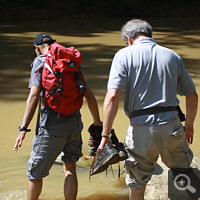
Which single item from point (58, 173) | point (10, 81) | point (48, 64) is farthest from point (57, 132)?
point (10, 81)

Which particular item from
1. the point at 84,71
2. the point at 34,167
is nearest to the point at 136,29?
the point at 34,167

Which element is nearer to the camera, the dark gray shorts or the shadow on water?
the dark gray shorts

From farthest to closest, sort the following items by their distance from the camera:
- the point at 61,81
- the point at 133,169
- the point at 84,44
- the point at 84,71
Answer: the point at 84,44 < the point at 84,71 < the point at 61,81 < the point at 133,169

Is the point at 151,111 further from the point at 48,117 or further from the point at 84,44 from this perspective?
the point at 84,44

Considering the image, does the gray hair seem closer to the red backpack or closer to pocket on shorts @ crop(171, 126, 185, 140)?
the red backpack

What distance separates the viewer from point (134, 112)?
8.09 feet

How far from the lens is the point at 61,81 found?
8.68ft

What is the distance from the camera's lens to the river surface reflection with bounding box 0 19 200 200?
3.60 m

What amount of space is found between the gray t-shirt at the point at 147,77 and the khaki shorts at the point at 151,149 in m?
0.07

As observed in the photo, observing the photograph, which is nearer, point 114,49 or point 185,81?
point 185,81

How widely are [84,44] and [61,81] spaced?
921 centimetres

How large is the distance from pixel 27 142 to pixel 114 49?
6.65 metres

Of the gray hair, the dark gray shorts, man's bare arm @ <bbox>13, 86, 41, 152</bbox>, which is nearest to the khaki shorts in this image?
the dark gray shorts

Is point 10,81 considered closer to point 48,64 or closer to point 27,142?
point 27,142
